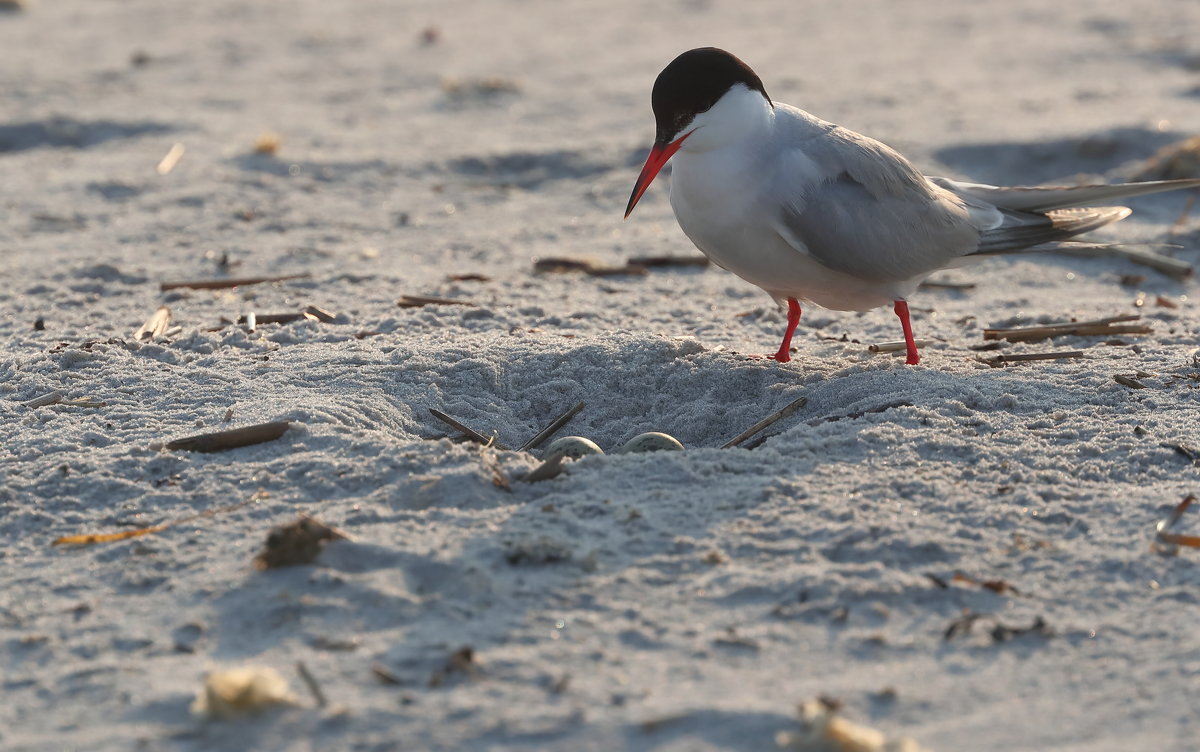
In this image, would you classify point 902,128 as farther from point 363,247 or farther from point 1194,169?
point 363,247

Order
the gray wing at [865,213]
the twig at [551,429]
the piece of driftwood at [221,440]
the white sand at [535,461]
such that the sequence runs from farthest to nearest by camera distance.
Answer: the gray wing at [865,213], the twig at [551,429], the piece of driftwood at [221,440], the white sand at [535,461]

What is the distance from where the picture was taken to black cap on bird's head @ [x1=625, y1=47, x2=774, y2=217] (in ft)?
13.0

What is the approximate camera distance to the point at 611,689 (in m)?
2.37

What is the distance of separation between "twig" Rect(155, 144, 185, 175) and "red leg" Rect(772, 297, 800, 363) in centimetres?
353

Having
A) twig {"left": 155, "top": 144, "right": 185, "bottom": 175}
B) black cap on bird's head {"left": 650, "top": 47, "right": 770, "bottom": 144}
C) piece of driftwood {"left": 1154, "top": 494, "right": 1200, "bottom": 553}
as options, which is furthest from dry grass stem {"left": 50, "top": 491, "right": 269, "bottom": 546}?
twig {"left": 155, "top": 144, "right": 185, "bottom": 175}

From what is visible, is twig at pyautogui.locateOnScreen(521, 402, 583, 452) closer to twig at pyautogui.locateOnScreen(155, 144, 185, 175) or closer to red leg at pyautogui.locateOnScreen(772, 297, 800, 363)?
red leg at pyautogui.locateOnScreen(772, 297, 800, 363)

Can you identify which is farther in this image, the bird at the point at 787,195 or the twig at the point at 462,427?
the bird at the point at 787,195

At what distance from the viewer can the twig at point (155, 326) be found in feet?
14.1

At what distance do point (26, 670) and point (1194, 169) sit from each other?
18.2 feet

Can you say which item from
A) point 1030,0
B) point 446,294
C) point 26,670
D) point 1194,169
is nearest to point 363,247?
point 446,294

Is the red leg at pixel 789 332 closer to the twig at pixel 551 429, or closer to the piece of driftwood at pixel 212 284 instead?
the twig at pixel 551 429

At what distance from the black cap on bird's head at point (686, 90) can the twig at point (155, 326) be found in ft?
5.29

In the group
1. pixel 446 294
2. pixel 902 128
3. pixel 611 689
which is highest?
pixel 902 128

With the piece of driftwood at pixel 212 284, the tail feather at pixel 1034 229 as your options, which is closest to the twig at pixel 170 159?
the piece of driftwood at pixel 212 284
